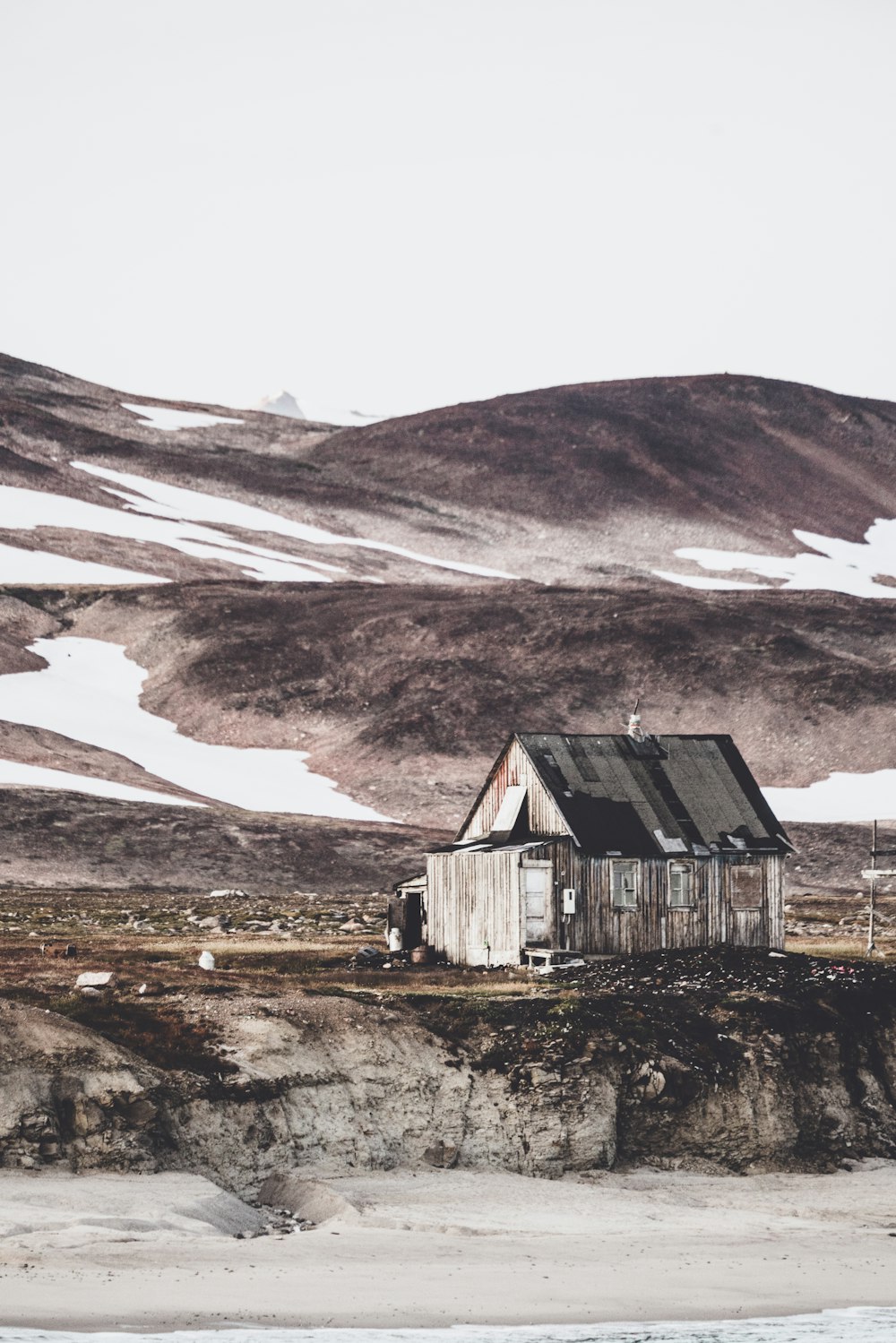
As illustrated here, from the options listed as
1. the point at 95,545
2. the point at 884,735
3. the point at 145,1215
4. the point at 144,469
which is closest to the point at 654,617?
the point at 884,735

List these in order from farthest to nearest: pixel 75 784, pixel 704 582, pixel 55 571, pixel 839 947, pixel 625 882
Result: pixel 704 582, pixel 55 571, pixel 75 784, pixel 839 947, pixel 625 882

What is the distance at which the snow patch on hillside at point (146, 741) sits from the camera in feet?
323

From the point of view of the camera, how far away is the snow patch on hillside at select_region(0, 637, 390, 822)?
3878 inches

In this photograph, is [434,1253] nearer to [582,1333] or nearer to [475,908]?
[582,1333]

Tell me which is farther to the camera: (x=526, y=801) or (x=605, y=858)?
(x=526, y=801)

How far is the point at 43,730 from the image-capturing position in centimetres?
10081

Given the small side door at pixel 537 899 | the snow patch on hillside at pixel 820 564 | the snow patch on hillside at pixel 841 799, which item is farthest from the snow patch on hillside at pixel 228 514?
the small side door at pixel 537 899

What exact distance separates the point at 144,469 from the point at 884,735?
3683 inches

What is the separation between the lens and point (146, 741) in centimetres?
10662

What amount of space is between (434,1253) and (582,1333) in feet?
13.0

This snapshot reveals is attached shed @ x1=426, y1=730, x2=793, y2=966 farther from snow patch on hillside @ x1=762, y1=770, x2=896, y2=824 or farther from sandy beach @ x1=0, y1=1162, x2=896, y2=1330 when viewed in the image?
snow patch on hillside @ x1=762, y1=770, x2=896, y2=824

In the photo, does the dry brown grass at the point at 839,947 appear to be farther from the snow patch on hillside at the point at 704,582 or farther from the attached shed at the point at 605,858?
the snow patch on hillside at the point at 704,582

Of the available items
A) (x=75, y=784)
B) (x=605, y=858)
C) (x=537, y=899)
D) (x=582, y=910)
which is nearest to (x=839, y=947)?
(x=605, y=858)

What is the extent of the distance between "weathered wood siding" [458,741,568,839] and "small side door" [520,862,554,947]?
4.46 ft
